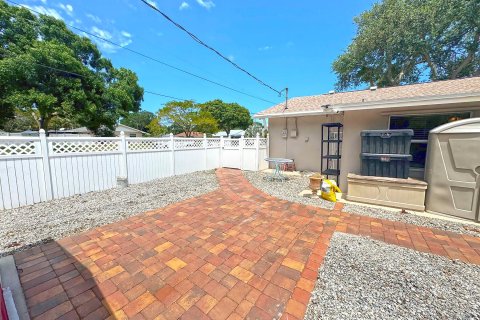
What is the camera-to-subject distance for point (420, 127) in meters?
4.68

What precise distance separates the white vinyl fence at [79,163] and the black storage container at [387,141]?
6456mm

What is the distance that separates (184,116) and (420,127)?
2240cm

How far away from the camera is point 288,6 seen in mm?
7621

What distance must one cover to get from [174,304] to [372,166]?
488 centimetres

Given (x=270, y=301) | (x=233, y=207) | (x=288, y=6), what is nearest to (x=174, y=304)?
(x=270, y=301)

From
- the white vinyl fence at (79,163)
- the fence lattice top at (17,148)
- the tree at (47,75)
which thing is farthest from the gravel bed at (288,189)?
the tree at (47,75)

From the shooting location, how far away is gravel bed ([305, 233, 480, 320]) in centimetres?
162

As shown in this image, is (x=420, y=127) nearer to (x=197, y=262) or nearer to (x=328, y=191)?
(x=328, y=191)

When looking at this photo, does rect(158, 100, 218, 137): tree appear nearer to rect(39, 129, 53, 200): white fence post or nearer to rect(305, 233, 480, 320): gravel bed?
rect(39, 129, 53, 200): white fence post

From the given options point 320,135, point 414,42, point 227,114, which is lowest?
point 320,135

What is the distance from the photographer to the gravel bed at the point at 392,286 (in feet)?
5.33

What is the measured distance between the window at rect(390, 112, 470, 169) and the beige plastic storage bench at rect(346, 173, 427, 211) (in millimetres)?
999


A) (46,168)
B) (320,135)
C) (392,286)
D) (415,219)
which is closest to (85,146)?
(46,168)

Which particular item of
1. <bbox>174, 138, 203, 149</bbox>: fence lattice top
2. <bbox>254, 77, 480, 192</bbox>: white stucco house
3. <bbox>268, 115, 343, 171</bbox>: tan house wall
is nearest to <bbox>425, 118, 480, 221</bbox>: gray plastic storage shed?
<bbox>254, 77, 480, 192</bbox>: white stucco house
